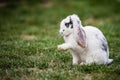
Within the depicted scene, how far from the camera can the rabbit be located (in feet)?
23.4

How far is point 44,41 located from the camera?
1031cm

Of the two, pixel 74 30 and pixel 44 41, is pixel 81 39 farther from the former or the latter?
pixel 44 41

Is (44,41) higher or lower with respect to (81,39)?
higher

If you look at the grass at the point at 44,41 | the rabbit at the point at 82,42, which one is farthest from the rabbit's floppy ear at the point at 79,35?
the grass at the point at 44,41

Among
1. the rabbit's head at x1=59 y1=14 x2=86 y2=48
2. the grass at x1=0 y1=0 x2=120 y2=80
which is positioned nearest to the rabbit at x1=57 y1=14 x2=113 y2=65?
the rabbit's head at x1=59 y1=14 x2=86 y2=48

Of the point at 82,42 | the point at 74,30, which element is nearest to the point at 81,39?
the point at 82,42

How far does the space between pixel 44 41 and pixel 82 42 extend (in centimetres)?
332

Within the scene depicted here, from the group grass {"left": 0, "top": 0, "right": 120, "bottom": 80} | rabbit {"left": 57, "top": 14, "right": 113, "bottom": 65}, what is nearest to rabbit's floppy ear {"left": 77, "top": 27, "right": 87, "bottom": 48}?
rabbit {"left": 57, "top": 14, "right": 113, "bottom": 65}

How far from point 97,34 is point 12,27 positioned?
635 centimetres

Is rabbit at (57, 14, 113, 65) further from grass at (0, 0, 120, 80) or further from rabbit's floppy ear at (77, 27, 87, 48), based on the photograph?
grass at (0, 0, 120, 80)

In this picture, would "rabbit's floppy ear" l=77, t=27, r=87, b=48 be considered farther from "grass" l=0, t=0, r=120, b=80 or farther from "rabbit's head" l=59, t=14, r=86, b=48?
"grass" l=0, t=0, r=120, b=80

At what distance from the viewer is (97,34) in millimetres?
A: 7406

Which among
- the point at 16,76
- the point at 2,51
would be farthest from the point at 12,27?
the point at 16,76

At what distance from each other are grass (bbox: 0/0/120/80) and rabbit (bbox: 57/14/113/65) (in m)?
0.18
